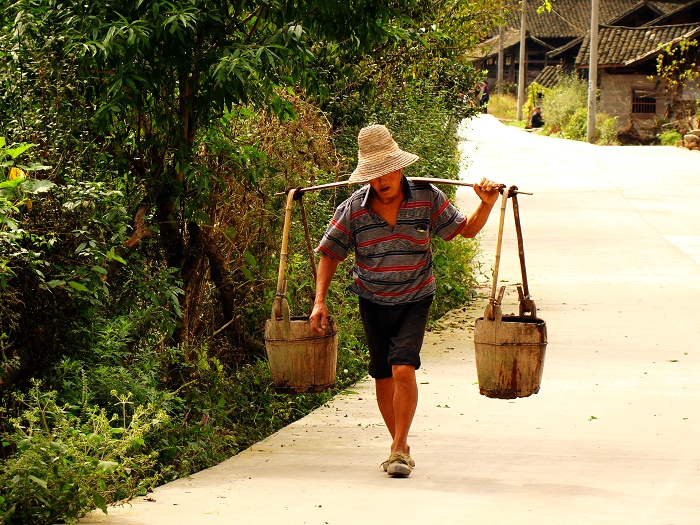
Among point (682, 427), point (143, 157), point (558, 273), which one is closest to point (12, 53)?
point (143, 157)

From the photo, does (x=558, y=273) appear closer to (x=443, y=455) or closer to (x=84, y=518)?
(x=443, y=455)

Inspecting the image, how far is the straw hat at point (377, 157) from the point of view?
6172mm

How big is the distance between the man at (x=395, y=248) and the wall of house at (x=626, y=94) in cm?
3599

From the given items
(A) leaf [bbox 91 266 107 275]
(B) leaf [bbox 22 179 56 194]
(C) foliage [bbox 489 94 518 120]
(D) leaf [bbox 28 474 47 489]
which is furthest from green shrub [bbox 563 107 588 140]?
(D) leaf [bbox 28 474 47 489]

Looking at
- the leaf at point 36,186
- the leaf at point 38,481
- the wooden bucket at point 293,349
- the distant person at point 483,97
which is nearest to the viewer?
the leaf at point 38,481

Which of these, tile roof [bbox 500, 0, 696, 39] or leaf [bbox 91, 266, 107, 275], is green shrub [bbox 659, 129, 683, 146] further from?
leaf [bbox 91, 266, 107, 275]

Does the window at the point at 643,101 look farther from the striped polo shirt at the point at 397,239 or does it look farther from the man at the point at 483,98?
the striped polo shirt at the point at 397,239

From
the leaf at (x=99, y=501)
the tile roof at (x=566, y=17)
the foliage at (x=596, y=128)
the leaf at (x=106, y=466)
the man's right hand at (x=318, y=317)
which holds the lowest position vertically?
the leaf at (x=99, y=501)

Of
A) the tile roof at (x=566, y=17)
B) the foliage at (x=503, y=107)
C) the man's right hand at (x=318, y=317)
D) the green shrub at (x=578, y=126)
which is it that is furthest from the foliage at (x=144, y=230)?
the tile roof at (x=566, y=17)

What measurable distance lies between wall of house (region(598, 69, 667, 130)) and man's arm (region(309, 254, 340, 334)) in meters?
36.0

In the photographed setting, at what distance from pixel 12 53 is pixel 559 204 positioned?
16.5m

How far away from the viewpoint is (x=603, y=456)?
6824 mm

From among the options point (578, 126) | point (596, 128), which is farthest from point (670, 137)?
point (578, 126)

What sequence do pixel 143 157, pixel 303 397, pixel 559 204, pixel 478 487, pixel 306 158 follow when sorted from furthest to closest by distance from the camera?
pixel 559 204
pixel 306 158
pixel 303 397
pixel 143 157
pixel 478 487
